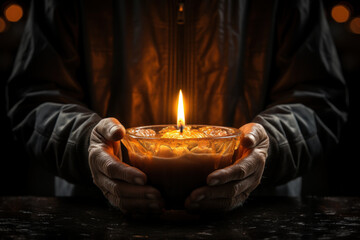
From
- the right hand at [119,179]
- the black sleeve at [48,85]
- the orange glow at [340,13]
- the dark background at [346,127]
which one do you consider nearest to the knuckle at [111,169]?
the right hand at [119,179]

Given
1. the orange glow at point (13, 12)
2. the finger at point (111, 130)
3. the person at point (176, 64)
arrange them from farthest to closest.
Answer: the orange glow at point (13, 12)
the person at point (176, 64)
the finger at point (111, 130)

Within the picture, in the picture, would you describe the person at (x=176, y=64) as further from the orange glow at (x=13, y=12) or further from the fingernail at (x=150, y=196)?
the orange glow at (x=13, y=12)

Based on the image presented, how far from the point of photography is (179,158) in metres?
0.83

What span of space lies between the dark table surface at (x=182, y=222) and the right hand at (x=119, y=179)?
4cm

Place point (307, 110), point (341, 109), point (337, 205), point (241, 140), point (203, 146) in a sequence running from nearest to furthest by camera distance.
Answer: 1. point (203, 146)
2. point (241, 140)
3. point (337, 205)
4. point (307, 110)
5. point (341, 109)

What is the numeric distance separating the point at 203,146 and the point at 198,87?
741 mm

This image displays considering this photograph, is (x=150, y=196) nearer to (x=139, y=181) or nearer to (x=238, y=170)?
(x=139, y=181)

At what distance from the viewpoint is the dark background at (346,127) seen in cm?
275

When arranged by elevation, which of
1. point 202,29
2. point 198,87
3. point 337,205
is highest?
point 202,29

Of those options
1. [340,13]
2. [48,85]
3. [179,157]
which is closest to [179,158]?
[179,157]

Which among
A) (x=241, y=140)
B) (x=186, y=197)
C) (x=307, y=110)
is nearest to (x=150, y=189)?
(x=186, y=197)

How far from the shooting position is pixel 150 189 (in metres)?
0.85

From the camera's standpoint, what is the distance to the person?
58.2 inches

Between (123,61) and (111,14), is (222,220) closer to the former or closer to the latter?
(123,61)
